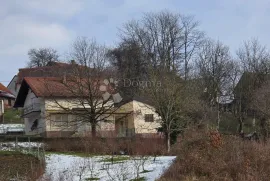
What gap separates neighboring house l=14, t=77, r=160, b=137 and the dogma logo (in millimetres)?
1050

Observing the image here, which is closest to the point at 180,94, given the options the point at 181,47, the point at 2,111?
the point at 181,47

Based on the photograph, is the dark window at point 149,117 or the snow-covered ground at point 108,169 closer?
the snow-covered ground at point 108,169

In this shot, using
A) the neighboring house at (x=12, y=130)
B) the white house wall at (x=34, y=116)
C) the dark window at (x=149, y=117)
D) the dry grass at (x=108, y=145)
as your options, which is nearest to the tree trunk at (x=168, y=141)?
the dry grass at (x=108, y=145)

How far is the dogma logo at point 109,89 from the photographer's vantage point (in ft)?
136

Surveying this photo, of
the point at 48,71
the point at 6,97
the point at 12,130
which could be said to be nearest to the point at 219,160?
the point at 12,130

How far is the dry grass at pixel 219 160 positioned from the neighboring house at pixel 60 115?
23.3 meters

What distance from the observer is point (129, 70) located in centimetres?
5606

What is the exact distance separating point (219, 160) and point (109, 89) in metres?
26.7

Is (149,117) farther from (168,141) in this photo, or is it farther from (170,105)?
(168,141)

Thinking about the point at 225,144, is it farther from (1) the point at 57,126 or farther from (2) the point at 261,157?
(1) the point at 57,126

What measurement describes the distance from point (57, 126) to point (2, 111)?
766 inches

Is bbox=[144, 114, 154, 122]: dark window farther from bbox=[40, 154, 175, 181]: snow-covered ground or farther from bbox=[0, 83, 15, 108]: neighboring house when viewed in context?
bbox=[0, 83, 15, 108]: neighboring house

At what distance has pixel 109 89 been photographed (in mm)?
42375

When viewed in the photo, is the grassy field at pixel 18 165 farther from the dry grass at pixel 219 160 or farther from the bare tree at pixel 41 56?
the bare tree at pixel 41 56
